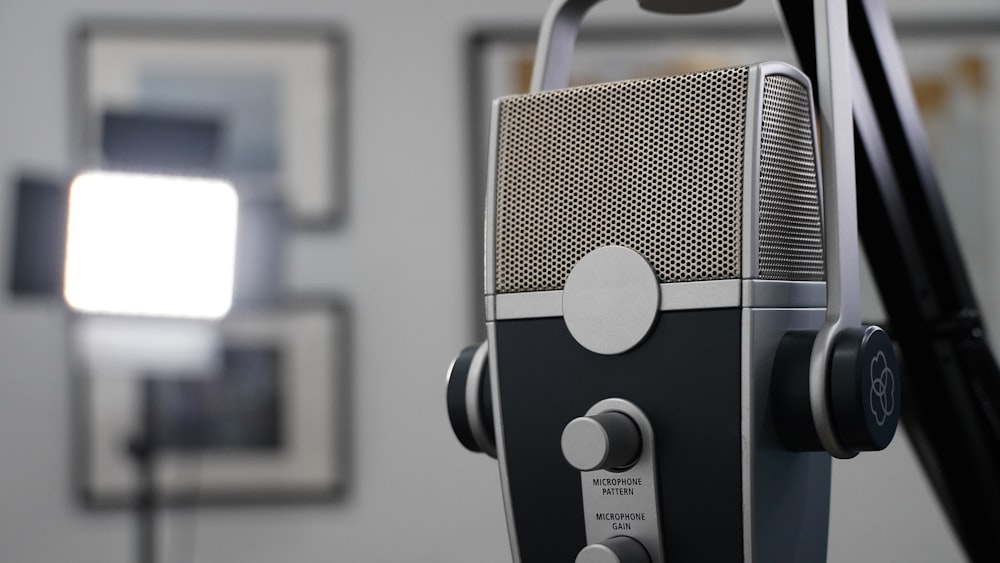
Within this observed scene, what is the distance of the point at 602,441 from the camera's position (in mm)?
440

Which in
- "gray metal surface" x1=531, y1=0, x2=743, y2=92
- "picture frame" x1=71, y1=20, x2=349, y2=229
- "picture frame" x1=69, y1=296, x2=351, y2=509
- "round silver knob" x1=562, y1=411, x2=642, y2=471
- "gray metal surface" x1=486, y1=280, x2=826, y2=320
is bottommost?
"picture frame" x1=69, y1=296, x2=351, y2=509

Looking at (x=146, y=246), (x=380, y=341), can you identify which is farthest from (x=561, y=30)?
(x=380, y=341)

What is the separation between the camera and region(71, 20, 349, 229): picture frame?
8.41 feet

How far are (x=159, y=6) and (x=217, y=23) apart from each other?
0.16 metres

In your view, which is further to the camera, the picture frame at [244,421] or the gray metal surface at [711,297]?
the picture frame at [244,421]

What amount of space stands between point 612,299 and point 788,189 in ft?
0.33

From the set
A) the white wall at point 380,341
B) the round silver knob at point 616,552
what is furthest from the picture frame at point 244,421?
the round silver knob at point 616,552

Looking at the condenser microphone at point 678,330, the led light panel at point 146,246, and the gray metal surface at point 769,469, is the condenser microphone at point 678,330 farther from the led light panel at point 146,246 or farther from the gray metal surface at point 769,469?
the led light panel at point 146,246

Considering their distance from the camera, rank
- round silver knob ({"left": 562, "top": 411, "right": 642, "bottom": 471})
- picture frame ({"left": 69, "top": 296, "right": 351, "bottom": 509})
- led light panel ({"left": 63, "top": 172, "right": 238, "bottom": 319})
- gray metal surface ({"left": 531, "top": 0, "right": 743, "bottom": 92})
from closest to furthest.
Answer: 1. round silver knob ({"left": 562, "top": 411, "right": 642, "bottom": 471})
2. gray metal surface ({"left": 531, "top": 0, "right": 743, "bottom": 92})
3. led light panel ({"left": 63, "top": 172, "right": 238, "bottom": 319})
4. picture frame ({"left": 69, "top": 296, "right": 351, "bottom": 509})

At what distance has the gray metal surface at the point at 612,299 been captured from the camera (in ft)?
1.54

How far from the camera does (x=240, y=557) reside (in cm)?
255

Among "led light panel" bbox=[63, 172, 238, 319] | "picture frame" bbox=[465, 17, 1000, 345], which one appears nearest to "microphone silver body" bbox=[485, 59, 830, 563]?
"led light panel" bbox=[63, 172, 238, 319]

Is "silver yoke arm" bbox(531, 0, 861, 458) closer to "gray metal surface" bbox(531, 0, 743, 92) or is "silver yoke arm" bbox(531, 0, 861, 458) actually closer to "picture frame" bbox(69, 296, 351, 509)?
"gray metal surface" bbox(531, 0, 743, 92)

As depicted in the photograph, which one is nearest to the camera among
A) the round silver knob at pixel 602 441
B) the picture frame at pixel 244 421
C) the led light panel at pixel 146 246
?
the round silver knob at pixel 602 441
